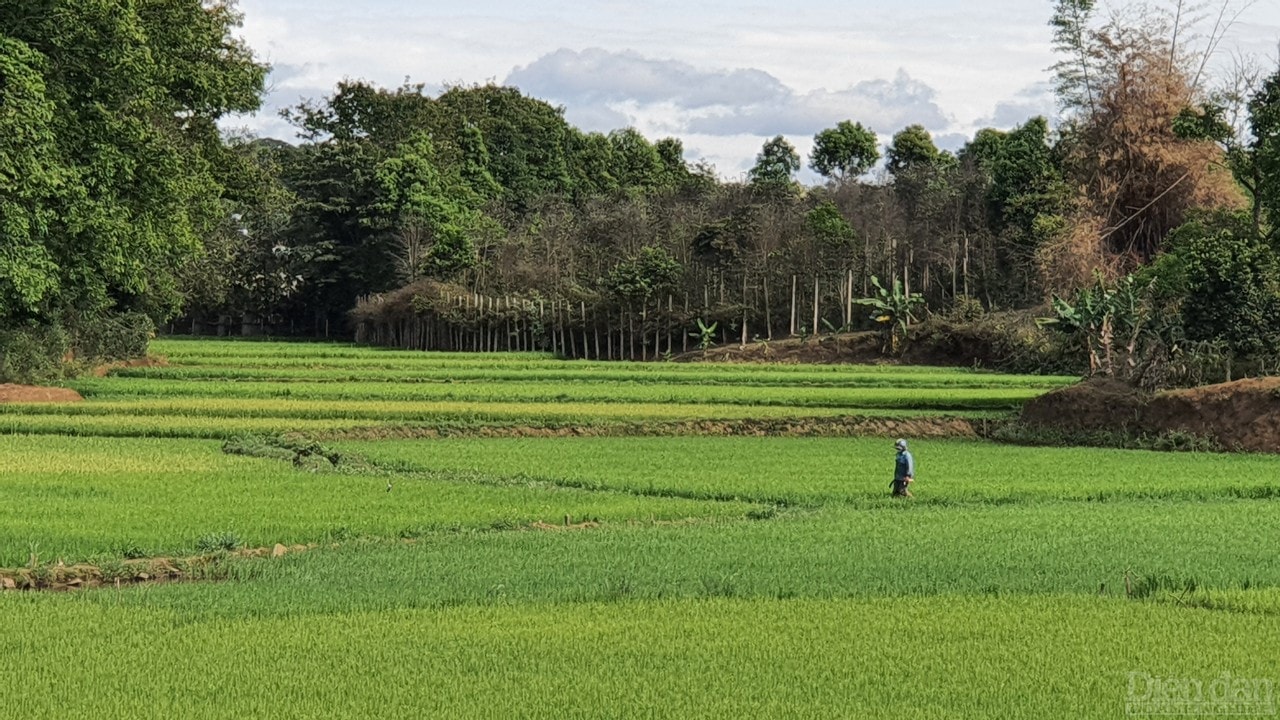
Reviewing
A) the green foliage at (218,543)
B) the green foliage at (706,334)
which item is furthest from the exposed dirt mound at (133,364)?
Result: the green foliage at (218,543)

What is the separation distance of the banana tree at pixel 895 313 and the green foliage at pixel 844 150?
33136mm

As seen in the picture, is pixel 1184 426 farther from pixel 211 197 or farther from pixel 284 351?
pixel 284 351

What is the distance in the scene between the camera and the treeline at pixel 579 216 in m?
33.9

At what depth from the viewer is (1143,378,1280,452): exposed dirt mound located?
2828cm

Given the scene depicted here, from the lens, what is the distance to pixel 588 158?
107m

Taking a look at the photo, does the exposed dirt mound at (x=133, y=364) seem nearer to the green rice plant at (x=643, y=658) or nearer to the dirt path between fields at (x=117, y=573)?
the dirt path between fields at (x=117, y=573)

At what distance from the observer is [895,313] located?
2232 inches

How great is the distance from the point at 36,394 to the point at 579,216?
48.7 metres

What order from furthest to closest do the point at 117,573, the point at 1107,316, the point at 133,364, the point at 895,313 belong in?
the point at 895,313 < the point at 133,364 < the point at 1107,316 < the point at 117,573

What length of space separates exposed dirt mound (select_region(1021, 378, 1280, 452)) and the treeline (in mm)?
4821

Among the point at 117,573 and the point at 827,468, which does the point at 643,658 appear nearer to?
the point at 117,573

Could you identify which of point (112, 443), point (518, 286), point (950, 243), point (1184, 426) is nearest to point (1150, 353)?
point (1184, 426)

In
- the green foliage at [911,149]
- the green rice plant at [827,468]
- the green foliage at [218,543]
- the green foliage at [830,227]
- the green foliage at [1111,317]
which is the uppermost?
the green foliage at [911,149]

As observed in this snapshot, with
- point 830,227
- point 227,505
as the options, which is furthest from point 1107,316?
point 227,505
